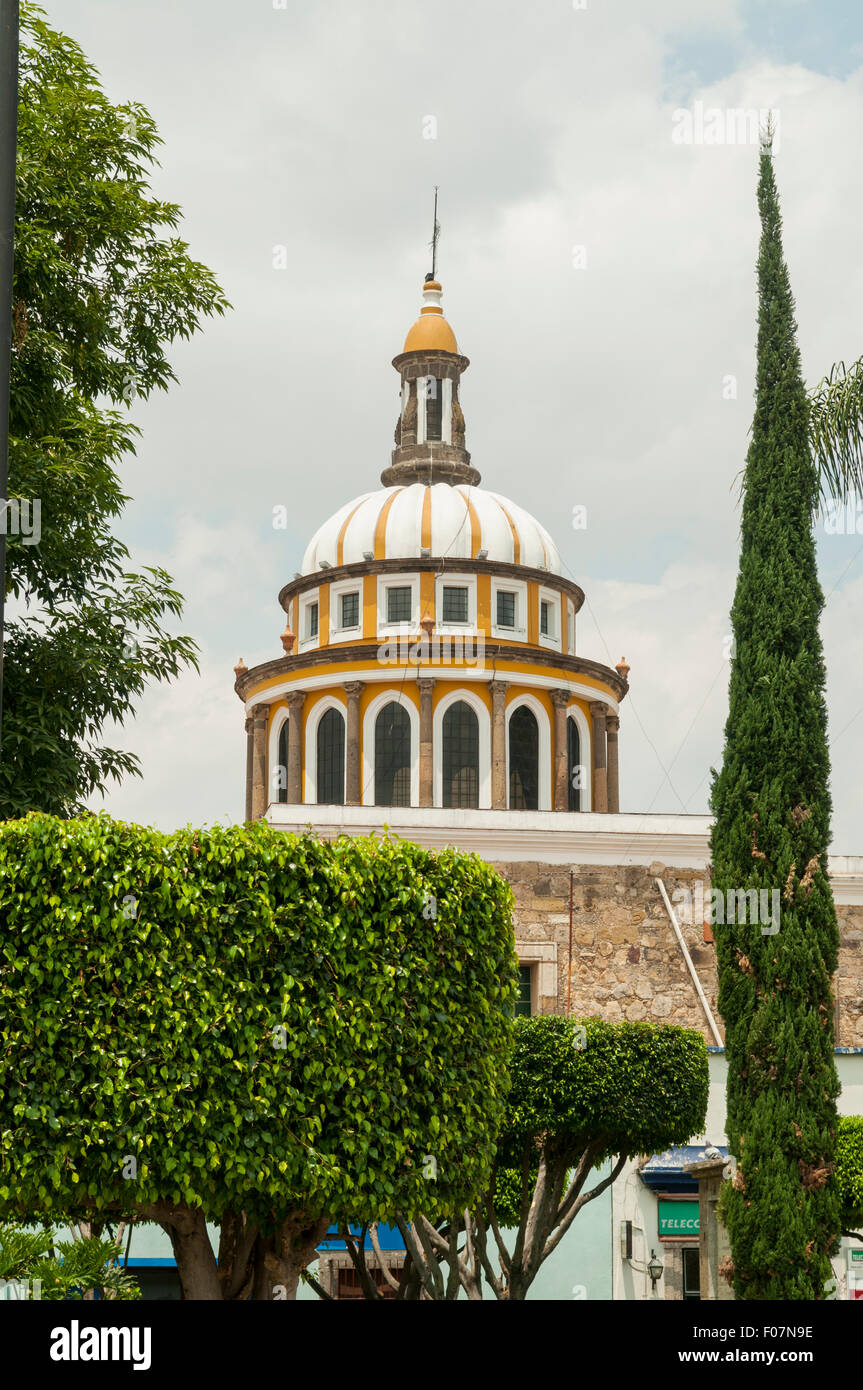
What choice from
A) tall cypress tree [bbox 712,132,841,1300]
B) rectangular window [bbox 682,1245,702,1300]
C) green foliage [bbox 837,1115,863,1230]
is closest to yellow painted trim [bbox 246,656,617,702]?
rectangular window [bbox 682,1245,702,1300]

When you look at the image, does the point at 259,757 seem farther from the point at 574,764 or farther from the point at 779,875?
the point at 779,875

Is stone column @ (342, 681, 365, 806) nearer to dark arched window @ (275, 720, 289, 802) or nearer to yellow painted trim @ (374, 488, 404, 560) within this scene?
dark arched window @ (275, 720, 289, 802)

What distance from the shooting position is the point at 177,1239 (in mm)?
11188

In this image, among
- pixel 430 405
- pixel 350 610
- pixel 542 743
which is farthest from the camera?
pixel 430 405

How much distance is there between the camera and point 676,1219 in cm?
2636

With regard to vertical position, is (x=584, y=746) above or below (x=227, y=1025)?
above

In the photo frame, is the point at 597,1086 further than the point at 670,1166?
No

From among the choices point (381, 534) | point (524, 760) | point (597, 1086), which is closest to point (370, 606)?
point (381, 534)

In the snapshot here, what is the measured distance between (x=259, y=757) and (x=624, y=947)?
1952 cm

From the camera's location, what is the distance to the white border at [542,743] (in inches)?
1686

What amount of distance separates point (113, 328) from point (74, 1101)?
9.59 m

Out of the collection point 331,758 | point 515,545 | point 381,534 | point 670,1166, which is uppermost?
point 381,534

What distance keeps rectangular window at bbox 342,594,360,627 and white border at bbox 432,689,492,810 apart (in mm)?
4085

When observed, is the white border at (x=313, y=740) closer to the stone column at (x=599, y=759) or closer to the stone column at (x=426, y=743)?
the stone column at (x=426, y=743)
